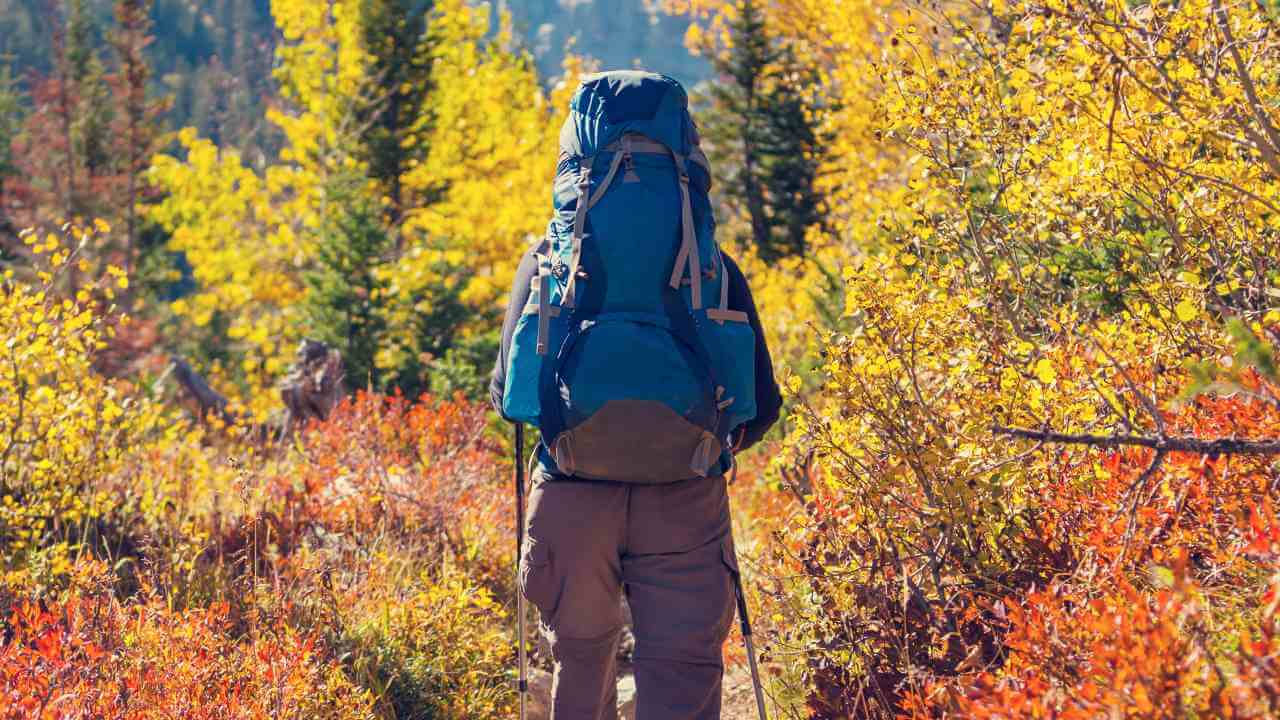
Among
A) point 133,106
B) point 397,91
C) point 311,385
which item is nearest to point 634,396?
point 311,385

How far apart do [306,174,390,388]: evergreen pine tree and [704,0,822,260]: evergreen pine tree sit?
9105 millimetres

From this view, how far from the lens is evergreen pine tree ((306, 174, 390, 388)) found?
10.2 m

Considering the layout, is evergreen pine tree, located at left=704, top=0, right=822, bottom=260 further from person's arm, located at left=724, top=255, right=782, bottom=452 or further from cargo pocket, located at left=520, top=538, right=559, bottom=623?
cargo pocket, located at left=520, top=538, right=559, bottom=623

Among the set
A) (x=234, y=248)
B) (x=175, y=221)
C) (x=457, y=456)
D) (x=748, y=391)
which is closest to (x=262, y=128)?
(x=175, y=221)

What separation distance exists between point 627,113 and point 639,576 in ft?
3.80

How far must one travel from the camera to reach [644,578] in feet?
9.24

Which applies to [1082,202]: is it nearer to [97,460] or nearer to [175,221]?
[97,460]

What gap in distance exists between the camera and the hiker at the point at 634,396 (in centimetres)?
264

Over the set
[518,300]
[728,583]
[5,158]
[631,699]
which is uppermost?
[518,300]

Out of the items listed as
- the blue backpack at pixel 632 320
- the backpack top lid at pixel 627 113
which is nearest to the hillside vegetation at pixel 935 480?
the blue backpack at pixel 632 320

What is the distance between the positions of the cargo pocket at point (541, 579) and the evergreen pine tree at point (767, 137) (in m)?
15.7

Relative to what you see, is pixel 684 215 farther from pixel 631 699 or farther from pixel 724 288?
pixel 631 699

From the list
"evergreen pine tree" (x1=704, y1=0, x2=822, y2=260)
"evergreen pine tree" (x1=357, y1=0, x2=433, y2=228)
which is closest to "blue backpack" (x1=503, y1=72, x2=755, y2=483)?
"evergreen pine tree" (x1=357, y1=0, x2=433, y2=228)

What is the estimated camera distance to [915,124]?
3.69 metres
